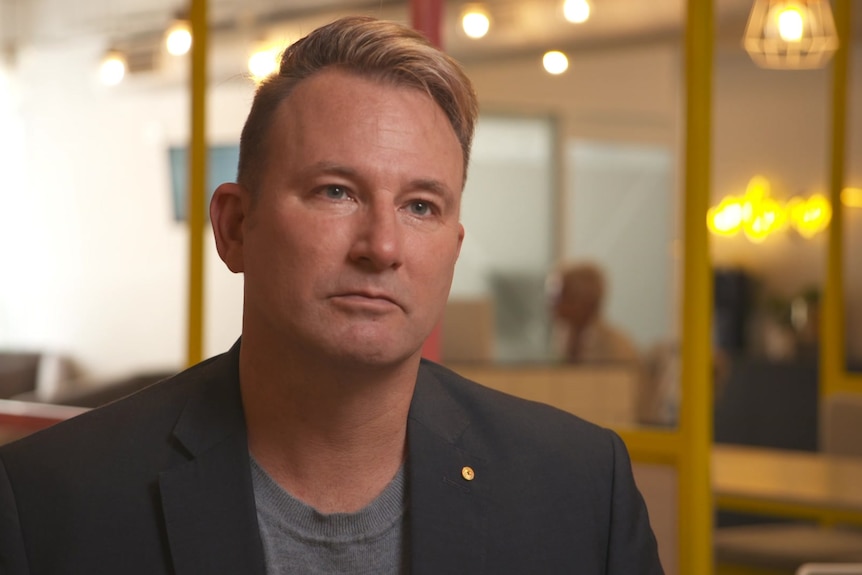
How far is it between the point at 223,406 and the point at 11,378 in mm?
3408

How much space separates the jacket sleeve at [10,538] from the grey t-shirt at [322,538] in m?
0.24

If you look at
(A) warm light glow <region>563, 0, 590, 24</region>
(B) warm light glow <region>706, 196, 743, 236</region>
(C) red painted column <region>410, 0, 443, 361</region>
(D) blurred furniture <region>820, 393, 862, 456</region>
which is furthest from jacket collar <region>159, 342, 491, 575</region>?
(B) warm light glow <region>706, 196, 743, 236</region>

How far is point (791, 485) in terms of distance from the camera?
11.5 ft

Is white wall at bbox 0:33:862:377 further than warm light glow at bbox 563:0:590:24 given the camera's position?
No

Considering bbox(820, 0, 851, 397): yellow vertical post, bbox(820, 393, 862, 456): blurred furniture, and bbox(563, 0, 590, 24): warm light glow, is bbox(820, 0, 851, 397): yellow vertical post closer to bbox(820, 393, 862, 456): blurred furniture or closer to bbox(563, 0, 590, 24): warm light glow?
bbox(820, 393, 862, 456): blurred furniture

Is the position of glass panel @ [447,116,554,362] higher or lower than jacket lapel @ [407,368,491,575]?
higher

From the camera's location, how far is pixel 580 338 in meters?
5.74

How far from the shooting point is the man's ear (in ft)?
4.36

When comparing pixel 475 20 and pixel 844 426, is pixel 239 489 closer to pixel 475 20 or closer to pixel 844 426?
pixel 844 426

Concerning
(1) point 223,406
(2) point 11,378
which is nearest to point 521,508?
(1) point 223,406

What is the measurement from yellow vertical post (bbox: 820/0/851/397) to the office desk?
3.58 ft

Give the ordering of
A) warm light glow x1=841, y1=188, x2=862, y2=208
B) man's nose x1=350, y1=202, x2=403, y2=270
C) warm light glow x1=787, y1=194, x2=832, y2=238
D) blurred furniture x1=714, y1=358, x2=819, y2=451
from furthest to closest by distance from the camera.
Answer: warm light glow x1=787, y1=194, x2=832, y2=238 < warm light glow x1=841, y1=188, x2=862, y2=208 < blurred furniture x1=714, y1=358, x2=819, y2=451 < man's nose x1=350, y1=202, x2=403, y2=270

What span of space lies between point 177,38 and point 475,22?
6.08ft

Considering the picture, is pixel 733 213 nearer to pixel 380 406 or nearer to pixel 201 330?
pixel 201 330
